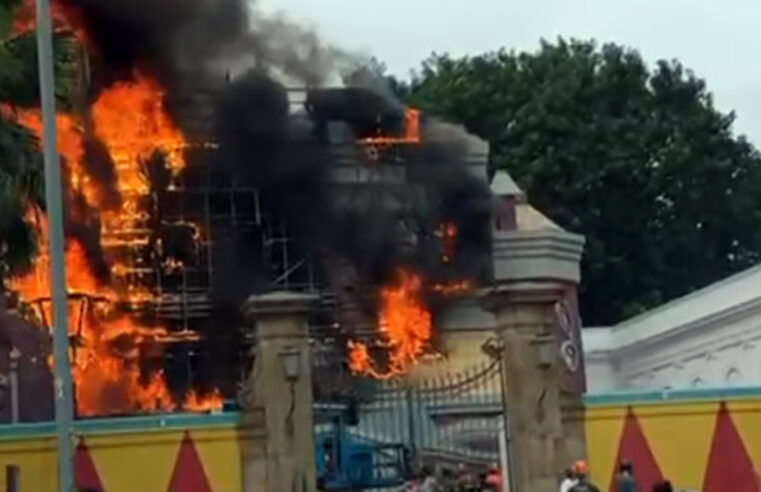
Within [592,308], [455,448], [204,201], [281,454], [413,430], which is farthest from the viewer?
[592,308]

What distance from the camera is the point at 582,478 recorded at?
66.0ft

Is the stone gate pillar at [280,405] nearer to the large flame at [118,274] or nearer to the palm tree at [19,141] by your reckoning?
the palm tree at [19,141]

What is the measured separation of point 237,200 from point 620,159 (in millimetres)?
20933

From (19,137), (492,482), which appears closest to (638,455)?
(492,482)

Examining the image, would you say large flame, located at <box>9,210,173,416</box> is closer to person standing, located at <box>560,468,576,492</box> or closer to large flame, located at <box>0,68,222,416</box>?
large flame, located at <box>0,68,222,416</box>

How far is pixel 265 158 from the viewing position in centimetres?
3741

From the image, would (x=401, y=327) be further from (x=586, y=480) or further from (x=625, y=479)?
(x=586, y=480)

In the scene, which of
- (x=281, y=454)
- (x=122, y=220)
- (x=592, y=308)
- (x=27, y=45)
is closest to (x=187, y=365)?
(x=122, y=220)

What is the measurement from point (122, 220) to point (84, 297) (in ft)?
15.2

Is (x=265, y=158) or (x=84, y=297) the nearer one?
(x=84, y=297)

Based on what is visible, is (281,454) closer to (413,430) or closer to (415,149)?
(413,430)

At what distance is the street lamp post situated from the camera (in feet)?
48.2

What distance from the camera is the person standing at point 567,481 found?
20.2 m

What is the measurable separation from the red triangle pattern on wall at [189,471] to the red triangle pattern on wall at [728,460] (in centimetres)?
675
